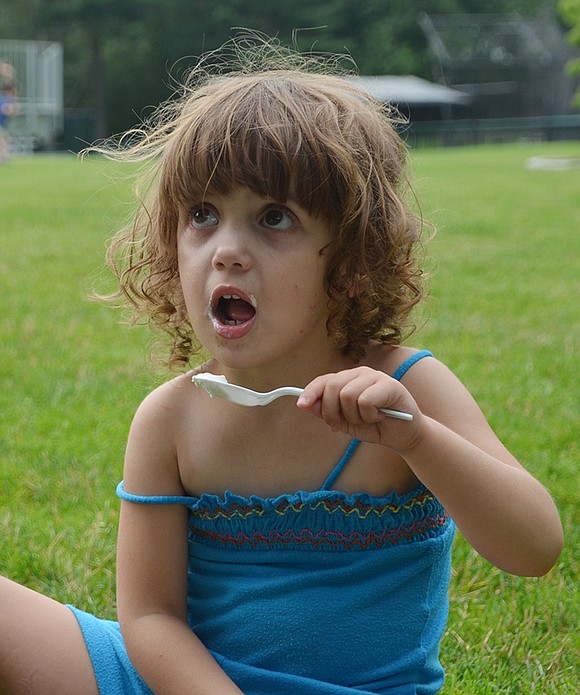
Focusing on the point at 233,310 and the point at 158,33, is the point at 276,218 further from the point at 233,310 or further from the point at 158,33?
the point at 158,33

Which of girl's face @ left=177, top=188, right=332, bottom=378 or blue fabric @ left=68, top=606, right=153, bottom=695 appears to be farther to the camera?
blue fabric @ left=68, top=606, right=153, bottom=695

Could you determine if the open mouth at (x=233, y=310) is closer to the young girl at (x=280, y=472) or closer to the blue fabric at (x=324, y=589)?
the young girl at (x=280, y=472)

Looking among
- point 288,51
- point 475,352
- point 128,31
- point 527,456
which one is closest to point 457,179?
point 475,352

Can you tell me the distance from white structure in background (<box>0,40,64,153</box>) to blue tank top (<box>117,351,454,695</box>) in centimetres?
2817

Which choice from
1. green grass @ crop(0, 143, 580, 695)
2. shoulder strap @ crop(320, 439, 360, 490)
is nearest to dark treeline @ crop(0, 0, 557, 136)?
green grass @ crop(0, 143, 580, 695)

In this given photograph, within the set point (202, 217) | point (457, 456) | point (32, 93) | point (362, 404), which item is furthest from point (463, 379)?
point (32, 93)

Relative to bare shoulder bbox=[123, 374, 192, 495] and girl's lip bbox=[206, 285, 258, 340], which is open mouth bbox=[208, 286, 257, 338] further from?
bare shoulder bbox=[123, 374, 192, 495]

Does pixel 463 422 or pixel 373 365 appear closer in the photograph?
pixel 463 422

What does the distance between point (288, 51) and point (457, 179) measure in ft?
39.7

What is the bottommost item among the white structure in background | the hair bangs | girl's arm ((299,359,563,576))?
the white structure in background

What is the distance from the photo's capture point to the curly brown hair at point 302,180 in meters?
1.51

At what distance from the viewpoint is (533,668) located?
1940 millimetres

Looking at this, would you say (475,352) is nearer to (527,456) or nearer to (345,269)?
(527,456)

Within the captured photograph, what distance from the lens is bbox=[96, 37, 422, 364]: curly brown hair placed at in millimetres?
1510
